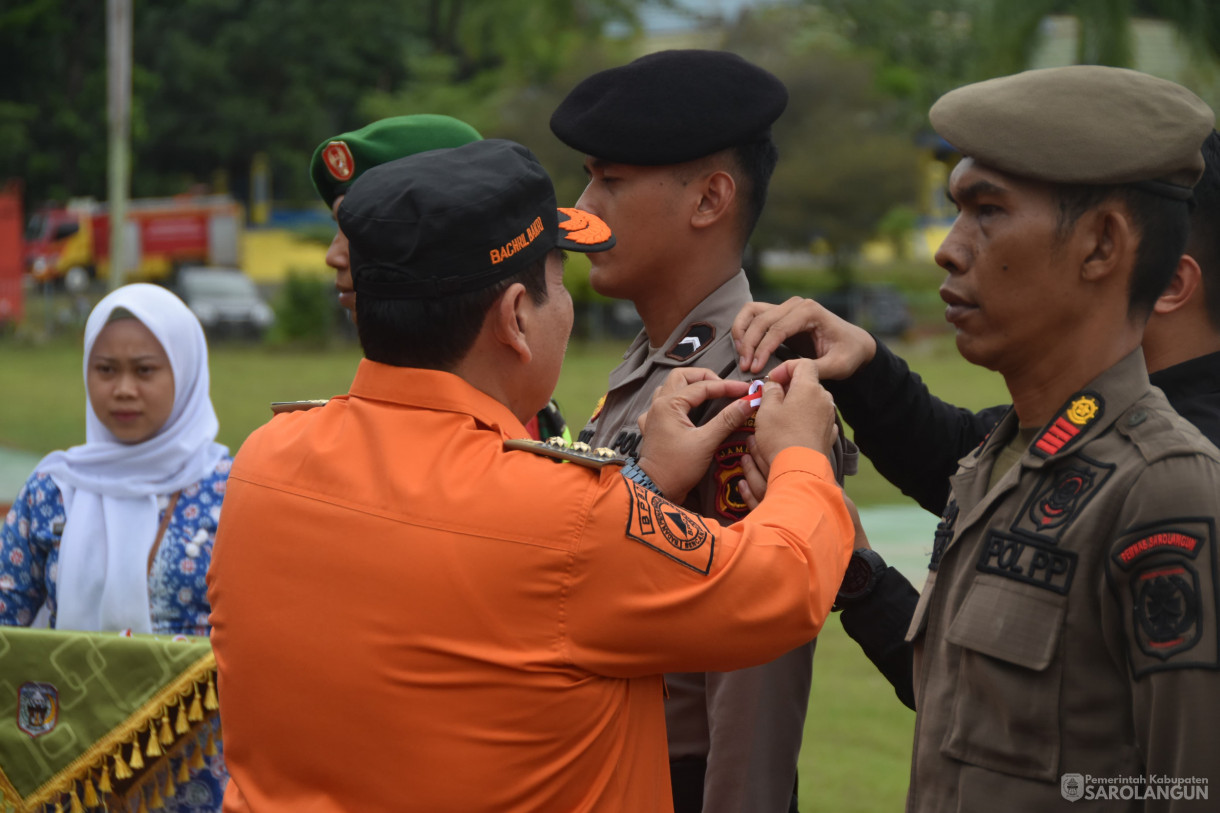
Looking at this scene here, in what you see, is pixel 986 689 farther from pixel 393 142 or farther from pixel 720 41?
pixel 720 41

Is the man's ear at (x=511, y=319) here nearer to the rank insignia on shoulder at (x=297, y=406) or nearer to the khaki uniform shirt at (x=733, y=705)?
the rank insignia on shoulder at (x=297, y=406)

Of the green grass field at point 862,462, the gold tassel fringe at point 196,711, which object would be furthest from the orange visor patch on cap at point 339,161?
the green grass field at point 862,462

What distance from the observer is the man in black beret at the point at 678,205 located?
2.53 m

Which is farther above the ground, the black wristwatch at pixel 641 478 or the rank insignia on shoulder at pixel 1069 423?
the rank insignia on shoulder at pixel 1069 423

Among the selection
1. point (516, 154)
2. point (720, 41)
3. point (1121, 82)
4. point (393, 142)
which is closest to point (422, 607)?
point (516, 154)

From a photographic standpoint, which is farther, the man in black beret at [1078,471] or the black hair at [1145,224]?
the black hair at [1145,224]

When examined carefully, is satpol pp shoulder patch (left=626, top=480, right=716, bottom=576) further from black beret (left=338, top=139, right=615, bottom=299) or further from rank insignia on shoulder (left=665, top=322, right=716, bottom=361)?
rank insignia on shoulder (left=665, top=322, right=716, bottom=361)

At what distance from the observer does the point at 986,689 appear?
183 centimetres

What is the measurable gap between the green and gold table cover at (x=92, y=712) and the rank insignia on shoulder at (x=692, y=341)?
1.25 meters

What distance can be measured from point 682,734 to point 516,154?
1.18 metres

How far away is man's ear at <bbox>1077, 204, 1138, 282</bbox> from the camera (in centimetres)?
186

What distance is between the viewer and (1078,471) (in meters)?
1.81

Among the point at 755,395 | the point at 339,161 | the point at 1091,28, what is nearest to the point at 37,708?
the point at 339,161

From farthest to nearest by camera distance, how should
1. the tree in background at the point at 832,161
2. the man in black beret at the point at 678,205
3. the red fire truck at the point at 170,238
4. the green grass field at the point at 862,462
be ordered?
1. the red fire truck at the point at 170,238
2. the tree in background at the point at 832,161
3. the green grass field at the point at 862,462
4. the man in black beret at the point at 678,205
